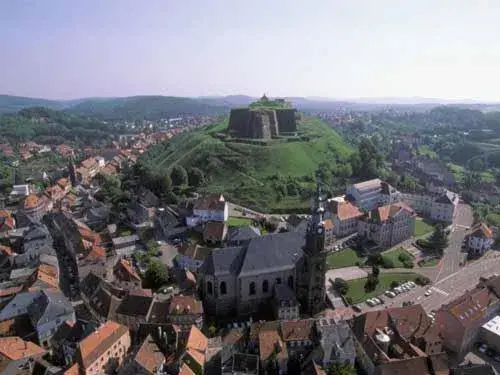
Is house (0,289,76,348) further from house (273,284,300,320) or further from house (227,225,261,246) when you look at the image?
house (273,284,300,320)

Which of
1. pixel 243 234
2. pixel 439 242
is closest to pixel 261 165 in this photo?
pixel 243 234

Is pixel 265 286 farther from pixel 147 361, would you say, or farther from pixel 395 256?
pixel 395 256

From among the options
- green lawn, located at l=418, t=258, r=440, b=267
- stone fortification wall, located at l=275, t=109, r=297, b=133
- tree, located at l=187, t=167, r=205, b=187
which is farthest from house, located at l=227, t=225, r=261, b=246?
stone fortification wall, located at l=275, t=109, r=297, b=133

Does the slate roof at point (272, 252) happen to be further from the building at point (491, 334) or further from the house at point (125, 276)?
the building at point (491, 334)

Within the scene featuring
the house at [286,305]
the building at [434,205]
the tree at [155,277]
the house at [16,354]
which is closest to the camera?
the house at [16,354]

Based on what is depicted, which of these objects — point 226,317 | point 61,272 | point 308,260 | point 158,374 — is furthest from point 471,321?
point 61,272

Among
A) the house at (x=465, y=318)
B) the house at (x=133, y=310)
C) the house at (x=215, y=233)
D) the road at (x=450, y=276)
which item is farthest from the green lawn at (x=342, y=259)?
the house at (x=133, y=310)
